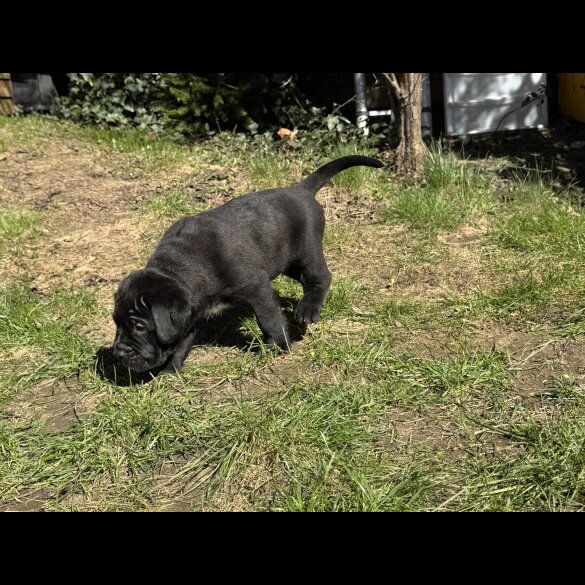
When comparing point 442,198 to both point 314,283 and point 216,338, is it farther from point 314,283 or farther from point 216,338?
point 216,338

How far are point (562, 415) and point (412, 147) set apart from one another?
425 cm

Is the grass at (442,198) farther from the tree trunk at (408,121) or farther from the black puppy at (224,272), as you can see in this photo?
the black puppy at (224,272)

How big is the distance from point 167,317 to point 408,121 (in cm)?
423

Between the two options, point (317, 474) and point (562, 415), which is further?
point (562, 415)


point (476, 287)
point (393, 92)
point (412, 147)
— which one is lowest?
point (476, 287)

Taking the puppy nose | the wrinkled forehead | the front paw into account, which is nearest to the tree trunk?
the front paw

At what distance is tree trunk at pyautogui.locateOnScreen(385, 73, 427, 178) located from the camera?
7.08 metres

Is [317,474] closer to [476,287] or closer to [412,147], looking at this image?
[476,287]

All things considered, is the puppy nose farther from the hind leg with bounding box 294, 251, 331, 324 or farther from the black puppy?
the hind leg with bounding box 294, 251, 331, 324

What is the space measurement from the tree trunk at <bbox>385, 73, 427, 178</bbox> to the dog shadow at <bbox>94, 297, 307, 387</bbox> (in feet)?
8.54

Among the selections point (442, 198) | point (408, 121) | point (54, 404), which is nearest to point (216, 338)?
point (54, 404)
